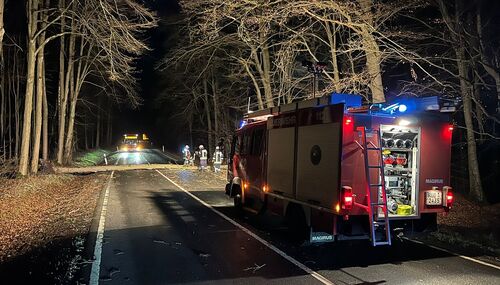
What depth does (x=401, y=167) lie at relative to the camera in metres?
8.29

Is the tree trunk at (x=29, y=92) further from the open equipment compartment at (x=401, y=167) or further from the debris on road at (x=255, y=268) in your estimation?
the open equipment compartment at (x=401, y=167)

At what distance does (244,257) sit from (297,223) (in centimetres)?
161

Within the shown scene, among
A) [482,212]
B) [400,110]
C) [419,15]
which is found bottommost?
[482,212]

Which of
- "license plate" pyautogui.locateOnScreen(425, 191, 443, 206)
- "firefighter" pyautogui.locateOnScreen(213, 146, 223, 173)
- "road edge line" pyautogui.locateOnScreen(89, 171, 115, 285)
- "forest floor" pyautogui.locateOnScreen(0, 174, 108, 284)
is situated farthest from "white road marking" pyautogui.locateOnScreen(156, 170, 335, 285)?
"firefighter" pyautogui.locateOnScreen(213, 146, 223, 173)

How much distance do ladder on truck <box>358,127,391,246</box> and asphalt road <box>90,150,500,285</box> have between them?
52 centimetres

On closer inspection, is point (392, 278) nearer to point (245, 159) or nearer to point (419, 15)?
point (245, 159)

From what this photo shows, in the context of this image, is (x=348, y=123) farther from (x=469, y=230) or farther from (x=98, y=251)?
(x=469, y=230)

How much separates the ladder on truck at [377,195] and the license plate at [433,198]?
A: 975mm

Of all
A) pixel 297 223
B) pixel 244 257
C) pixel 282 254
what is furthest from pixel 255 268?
pixel 297 223

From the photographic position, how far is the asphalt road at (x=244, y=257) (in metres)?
6.55

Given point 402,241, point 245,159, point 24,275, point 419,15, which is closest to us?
point 24,275

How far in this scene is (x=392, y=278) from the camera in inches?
260

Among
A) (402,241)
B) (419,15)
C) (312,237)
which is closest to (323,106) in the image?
(312,237)

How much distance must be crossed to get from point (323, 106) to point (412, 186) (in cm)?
222
